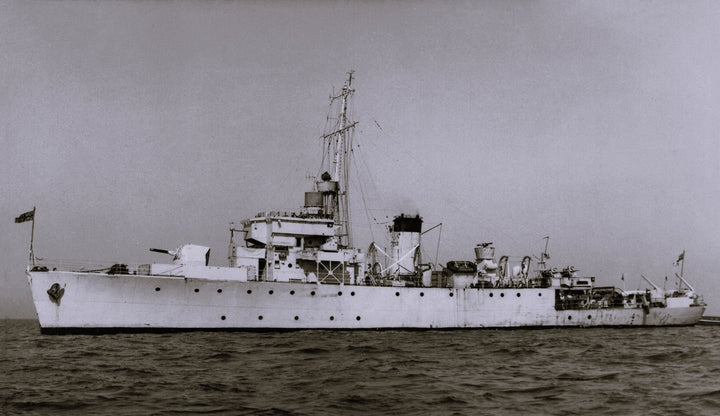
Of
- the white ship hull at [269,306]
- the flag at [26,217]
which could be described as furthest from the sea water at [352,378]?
the flag at [26,217]

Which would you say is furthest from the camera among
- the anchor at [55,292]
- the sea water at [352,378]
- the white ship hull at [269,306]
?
the white ship hull at [269,306]

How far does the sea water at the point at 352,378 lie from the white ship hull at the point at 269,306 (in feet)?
9.20

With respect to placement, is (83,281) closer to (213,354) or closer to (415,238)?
(213,354)

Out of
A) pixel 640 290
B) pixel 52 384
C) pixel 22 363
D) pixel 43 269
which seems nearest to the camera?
pixel 52 384

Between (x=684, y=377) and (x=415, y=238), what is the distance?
2207 cm

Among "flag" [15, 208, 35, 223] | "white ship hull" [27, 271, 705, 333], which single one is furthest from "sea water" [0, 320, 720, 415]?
"flag" [15, 208, 35, 223]

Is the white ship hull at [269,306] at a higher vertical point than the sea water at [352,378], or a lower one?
higher

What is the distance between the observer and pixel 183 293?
27.0 m

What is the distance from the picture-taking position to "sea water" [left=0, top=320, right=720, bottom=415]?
10.8m

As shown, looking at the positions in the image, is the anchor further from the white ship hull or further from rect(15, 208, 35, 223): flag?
rect(15, 208, 35, 223): flag

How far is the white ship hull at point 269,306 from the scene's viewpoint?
25.8 meters

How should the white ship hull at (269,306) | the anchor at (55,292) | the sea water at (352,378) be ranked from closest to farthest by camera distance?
the sea water at (352,378)
the anchor at (55,292)
the white ship hull at (269,306)

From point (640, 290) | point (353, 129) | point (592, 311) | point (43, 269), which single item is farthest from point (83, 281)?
point (640, 290)

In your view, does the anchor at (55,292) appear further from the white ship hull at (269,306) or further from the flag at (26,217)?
the flag at (26,217)
